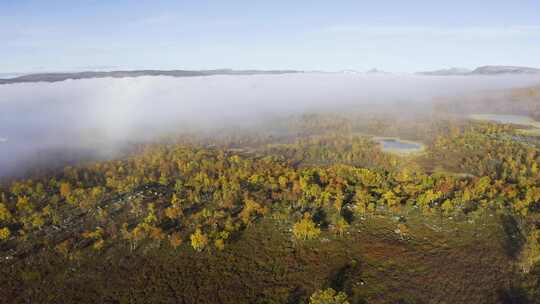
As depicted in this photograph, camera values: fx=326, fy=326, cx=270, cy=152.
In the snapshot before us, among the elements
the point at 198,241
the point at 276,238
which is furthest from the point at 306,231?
the point at 198,241

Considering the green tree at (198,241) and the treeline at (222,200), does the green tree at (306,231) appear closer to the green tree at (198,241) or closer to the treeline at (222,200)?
the treeline at (222,200)

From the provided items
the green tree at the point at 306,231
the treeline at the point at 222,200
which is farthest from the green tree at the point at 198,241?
the green tree at the point at 306,231

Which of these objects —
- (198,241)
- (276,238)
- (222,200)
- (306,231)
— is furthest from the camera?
(222,200)

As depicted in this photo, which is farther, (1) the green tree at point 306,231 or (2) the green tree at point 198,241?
(1) the green tree at point 306,231

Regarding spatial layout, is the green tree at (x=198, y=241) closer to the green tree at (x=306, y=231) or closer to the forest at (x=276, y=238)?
the forest at (x=276, y=238)

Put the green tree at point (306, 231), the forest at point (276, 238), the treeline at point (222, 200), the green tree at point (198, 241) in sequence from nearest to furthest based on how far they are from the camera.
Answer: the forest at point (276, 238) < the green tree at point (198, 241) < the green tree at point (306, 231) < the treeline at point (222, 200)

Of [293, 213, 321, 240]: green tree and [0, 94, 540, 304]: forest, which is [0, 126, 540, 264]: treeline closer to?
[293, 213, 321, 240]: green tree

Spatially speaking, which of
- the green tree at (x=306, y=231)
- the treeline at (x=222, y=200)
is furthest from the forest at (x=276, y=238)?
the treeline at (x=222, y=200)

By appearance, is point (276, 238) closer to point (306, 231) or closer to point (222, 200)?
point (306, 231)

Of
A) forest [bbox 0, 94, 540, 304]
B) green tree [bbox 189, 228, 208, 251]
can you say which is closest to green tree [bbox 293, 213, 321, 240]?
forest [bbox 0, 94, 540, 304]

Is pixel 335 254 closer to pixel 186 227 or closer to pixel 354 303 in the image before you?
pixel 354 303

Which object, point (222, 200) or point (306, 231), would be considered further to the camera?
point (222, 200)

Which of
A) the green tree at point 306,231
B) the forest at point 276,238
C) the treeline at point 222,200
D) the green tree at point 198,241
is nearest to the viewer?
the forest at point 276,238
